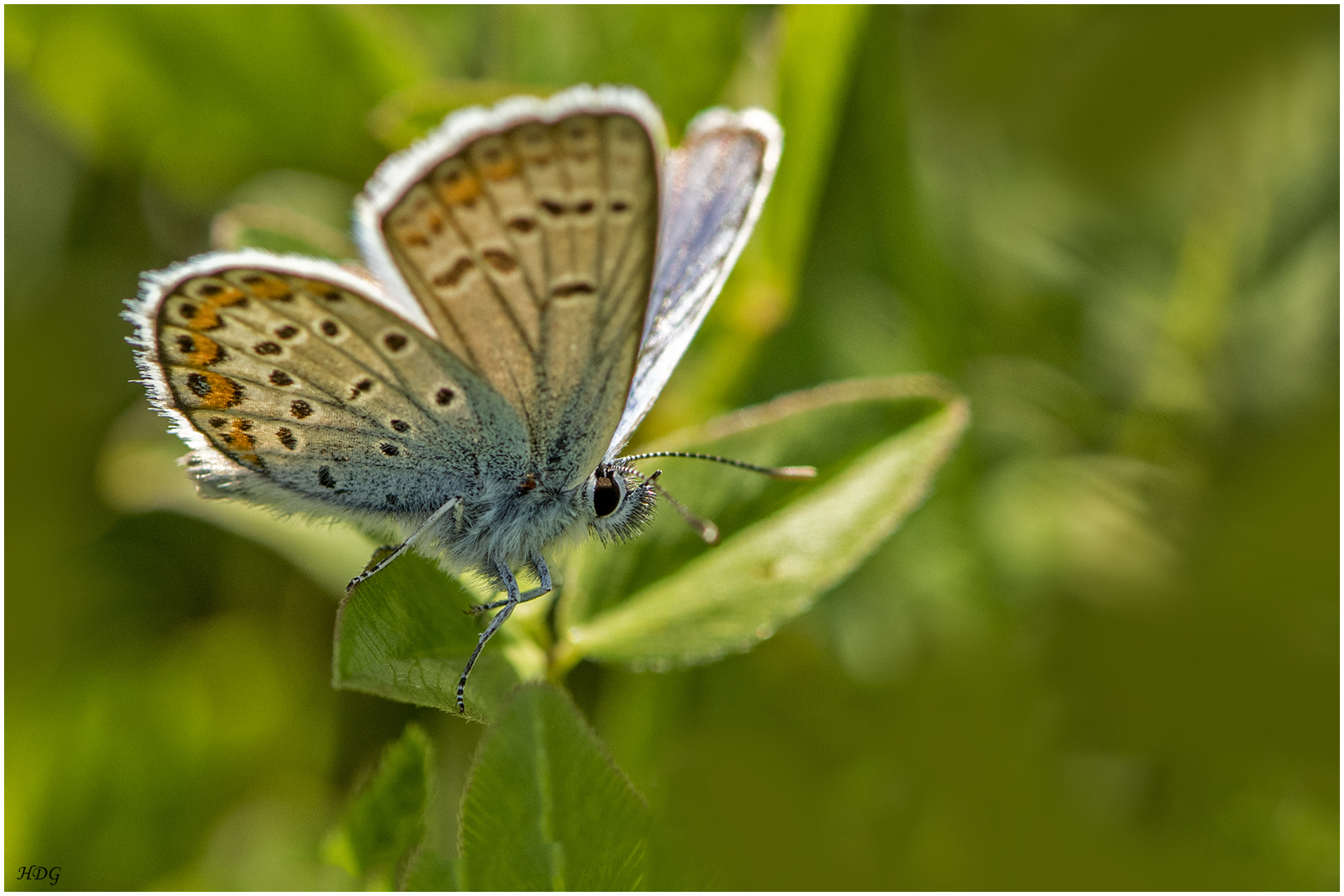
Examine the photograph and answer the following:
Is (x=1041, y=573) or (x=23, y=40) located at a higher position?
(x=23, y=40)

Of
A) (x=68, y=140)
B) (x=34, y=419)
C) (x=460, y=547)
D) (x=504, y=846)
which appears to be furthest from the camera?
(x=68, y=140)

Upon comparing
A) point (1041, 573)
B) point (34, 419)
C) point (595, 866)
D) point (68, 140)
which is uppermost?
point (68, 140)

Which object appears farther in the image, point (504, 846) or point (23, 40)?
point (23, 40)

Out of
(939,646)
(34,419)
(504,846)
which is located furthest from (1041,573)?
(34,419)

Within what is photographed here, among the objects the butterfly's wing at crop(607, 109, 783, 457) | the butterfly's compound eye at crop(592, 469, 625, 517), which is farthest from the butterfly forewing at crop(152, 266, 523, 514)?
the butterfly's wing at crop(607, 109, 783, 457)

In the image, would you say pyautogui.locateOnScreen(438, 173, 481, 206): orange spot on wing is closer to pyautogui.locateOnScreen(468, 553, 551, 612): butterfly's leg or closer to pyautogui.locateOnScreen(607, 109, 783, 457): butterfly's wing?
pyautogui.locateOnScreen(607, 109, 783, 457): butterfly's wing

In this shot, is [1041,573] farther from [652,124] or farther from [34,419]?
[34,419]

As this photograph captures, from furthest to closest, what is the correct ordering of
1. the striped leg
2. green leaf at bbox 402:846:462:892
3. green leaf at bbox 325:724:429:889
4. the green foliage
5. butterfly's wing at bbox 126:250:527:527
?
butterfly's wing at bbox 126:250:527:527, the striped leg, green leaf at bbox 325:724:429:889, the green foliage, green leaf at bbox 402:846:462:892
